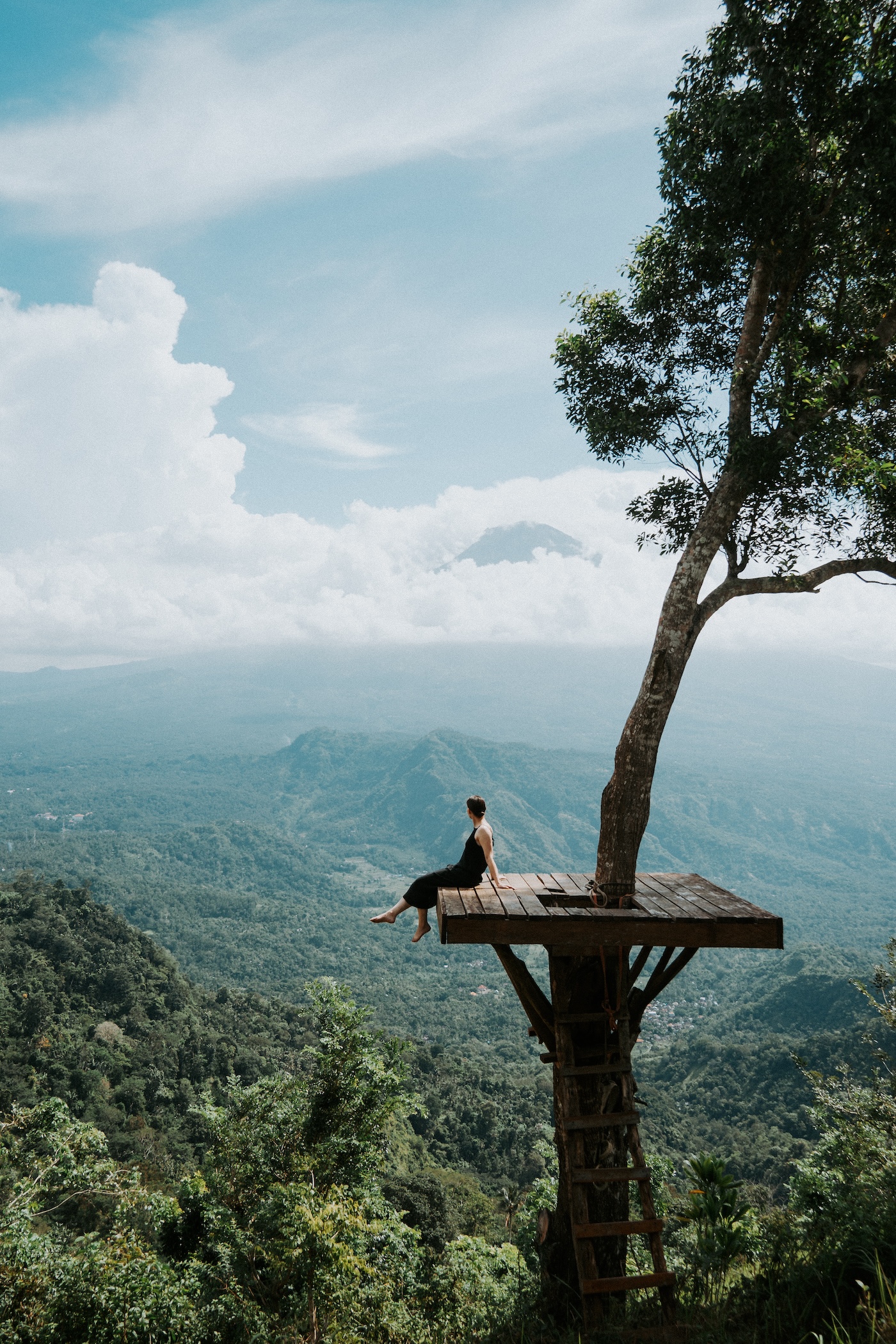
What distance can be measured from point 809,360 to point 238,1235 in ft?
39.8

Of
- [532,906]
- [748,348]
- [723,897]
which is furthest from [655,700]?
[748,348]

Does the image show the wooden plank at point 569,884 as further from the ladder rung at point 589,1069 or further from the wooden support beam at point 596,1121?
the wooden support beam at point 596,1121

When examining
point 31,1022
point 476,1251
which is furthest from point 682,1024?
point 476,1251

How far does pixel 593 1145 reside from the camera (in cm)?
488

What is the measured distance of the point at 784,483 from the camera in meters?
5.62

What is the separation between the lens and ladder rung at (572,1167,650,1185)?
4641 mm

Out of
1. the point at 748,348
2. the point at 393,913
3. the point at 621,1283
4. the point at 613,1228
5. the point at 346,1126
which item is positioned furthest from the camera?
the point at 346,1126

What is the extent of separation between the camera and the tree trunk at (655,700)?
506cm

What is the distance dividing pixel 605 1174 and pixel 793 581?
14.7 feet

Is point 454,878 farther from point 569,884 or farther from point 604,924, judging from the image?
point 604,924

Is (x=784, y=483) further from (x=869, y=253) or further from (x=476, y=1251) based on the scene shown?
(x=476, y=1251)

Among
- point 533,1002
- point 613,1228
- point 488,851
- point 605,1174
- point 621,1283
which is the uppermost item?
point 488,851

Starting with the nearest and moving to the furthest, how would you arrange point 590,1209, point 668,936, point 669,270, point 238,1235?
point 668,936 < point 590,1209 < point 669,270 < point 238,1235

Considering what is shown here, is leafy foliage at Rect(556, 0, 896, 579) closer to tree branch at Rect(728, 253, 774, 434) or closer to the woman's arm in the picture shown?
tree branch at Rect(728, 253, 774, 434)
